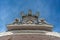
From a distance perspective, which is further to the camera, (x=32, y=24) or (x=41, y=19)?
(x=41, y=19)

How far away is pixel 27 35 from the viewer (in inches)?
324

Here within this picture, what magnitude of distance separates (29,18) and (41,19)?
2.37 ft

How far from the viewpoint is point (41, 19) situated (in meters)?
9.93

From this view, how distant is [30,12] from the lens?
10523 millimetres

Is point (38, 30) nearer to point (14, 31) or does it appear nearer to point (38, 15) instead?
point (14, 31)

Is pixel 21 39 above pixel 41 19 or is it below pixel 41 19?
below

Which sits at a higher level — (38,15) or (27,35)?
(38,15)

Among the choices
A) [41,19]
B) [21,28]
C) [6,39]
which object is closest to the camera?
[6,39]

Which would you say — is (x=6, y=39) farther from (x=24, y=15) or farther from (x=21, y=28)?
(x=24, y=15)

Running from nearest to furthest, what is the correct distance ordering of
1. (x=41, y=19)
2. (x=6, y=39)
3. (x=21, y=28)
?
(x=6, y=39), (x=21, y=28), (x=41, y=19)

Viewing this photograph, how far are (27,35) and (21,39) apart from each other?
1.14ft

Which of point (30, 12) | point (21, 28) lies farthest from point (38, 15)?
point (21, 28)

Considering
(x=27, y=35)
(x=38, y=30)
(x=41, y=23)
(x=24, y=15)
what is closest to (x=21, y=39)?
(x=27, y=35)

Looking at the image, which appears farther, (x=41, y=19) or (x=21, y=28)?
(x=41, y=19)
